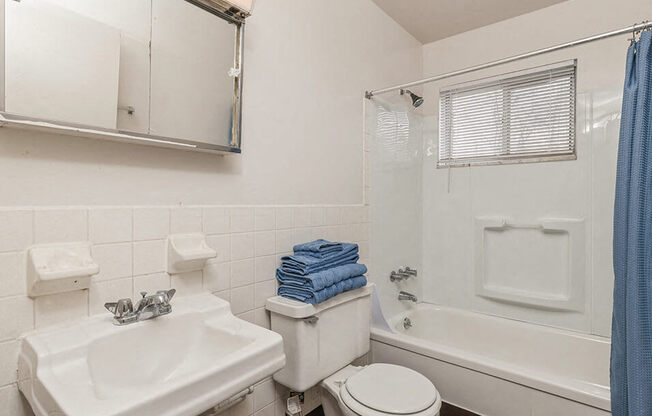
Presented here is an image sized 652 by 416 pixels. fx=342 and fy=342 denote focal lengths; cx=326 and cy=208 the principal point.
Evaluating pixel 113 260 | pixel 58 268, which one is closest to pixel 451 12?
pixel 113 260

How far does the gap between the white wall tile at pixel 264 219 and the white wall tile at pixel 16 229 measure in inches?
29.3

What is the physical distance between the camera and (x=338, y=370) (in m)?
1.62

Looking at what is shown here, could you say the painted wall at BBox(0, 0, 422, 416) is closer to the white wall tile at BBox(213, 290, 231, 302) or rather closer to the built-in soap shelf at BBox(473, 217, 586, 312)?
the white wall tile at BBox(213, 290, 231, 302)

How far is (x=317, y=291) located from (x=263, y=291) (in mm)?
252

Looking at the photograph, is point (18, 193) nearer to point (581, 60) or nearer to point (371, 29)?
point (371, 29)

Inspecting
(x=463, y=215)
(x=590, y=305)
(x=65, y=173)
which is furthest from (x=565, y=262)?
(x=65, y=173)

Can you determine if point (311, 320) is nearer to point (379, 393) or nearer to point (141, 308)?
point (379, 393)

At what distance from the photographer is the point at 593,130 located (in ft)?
6.80

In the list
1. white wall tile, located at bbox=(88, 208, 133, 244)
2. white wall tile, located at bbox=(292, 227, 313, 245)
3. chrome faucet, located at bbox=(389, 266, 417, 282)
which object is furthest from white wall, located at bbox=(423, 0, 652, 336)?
white wall tile, located at bbox=(88, 208, 133, 244)

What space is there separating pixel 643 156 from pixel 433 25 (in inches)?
69.6

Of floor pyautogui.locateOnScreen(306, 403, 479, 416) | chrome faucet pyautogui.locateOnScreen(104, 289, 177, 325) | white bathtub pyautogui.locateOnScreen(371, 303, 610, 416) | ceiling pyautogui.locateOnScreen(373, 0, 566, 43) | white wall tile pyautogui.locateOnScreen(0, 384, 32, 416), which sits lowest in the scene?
floor pyautogui.locateOnScreen(306, 403, 479, 416)

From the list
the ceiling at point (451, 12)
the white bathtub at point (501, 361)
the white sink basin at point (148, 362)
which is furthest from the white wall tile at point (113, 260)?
the ceiling at point (451, 12)

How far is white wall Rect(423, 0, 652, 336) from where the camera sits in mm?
2049

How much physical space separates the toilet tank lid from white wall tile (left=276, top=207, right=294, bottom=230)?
12.7 inches
